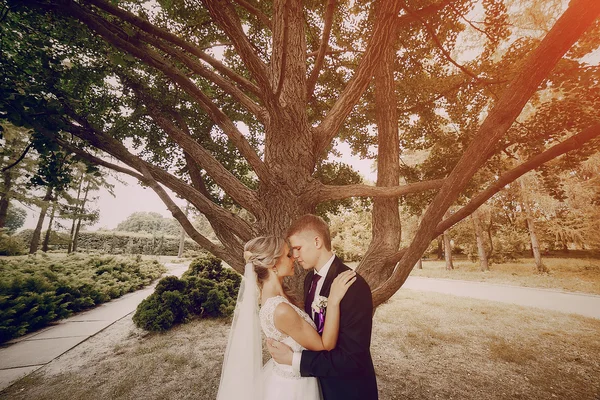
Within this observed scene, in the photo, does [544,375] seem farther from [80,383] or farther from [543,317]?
[80,383]

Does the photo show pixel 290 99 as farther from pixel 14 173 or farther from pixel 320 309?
pixel 14 173

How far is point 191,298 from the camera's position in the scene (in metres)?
8.95

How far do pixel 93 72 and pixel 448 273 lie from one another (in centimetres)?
2335

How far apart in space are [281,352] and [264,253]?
935 millimetres

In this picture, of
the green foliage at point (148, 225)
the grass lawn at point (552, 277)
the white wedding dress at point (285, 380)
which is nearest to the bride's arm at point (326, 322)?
the white wedding dress at point (285, 380)

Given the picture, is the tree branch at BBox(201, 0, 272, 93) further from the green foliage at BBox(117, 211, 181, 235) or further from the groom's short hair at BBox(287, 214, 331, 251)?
the green foliage at BBox(117, 211, 181, 235)

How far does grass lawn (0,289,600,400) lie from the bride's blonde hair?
12.1 ft

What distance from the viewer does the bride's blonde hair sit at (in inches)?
110

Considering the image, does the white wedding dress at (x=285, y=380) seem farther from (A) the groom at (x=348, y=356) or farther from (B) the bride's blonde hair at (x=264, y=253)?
(B) the bride's blonde hair at (x=264, y=253)

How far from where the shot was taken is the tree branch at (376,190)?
335cm

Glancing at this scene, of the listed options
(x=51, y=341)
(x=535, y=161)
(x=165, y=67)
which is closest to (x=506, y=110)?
(x=535, y=161)

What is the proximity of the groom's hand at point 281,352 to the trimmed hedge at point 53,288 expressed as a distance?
7891 millimetres

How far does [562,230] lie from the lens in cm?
1888

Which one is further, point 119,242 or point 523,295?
point 119,242
